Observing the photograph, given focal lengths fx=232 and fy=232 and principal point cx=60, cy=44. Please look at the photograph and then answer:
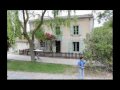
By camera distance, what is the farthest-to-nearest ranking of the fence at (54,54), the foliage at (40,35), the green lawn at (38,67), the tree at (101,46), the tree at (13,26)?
1. the foliage at (40,35)
2. the fence at (54,54)
3. the tree at (13,26)
4. the green lawn at (38,67)
5. the tree at (101,46)

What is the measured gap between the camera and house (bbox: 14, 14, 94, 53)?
10023 mm

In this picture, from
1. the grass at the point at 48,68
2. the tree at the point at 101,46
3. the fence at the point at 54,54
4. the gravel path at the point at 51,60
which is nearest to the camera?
the tree at the point at 101,46

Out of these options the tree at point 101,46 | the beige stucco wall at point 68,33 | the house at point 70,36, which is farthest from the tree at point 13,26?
the tree at point 101,46

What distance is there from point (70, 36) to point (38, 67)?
3.02 metres

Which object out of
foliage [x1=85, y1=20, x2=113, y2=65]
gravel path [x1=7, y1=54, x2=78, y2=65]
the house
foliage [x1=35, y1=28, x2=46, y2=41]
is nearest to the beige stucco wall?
the house

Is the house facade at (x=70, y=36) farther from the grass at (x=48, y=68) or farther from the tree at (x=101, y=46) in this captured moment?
the tree at (x=101, y=46)

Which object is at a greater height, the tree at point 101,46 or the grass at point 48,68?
the tree at point 101,46

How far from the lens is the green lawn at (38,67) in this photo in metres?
7.50
